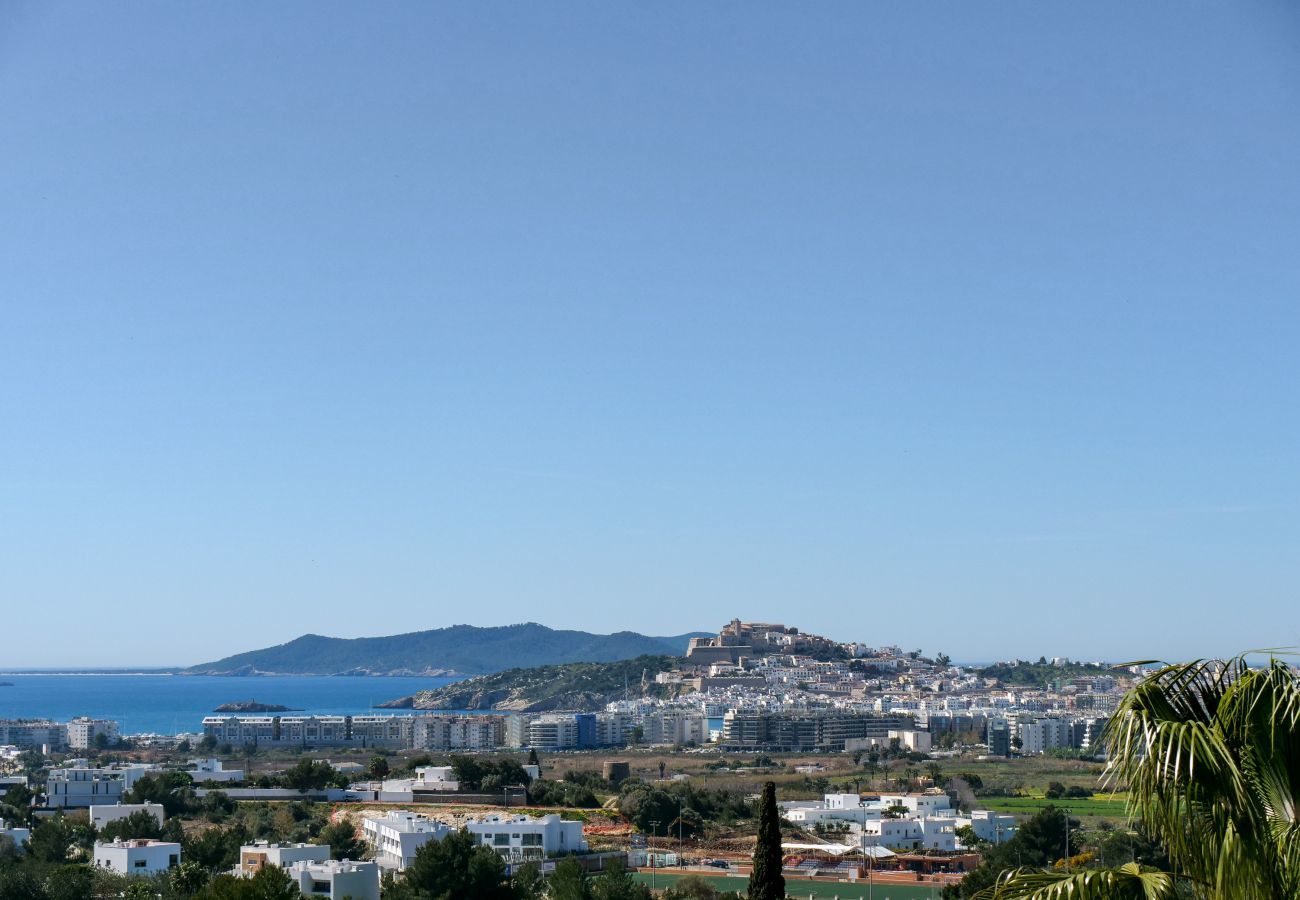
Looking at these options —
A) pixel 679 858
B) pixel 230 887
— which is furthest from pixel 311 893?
pixel 679 858

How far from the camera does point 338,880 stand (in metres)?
23.9

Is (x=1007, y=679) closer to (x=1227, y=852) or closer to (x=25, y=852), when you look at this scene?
(x=25, y=852)

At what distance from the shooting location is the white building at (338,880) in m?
23.8

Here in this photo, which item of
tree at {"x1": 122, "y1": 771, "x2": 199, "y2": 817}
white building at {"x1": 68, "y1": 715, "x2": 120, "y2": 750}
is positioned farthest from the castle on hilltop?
tree at {"x1": 122, "y1": 771, "x2": 199, "y2": 817}

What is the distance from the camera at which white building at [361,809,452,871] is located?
30.7 metres

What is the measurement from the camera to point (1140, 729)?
4.46 metres

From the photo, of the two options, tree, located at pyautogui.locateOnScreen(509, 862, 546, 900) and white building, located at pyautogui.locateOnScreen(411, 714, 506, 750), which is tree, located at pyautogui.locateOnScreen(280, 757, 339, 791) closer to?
tree, located at pyautogui.locateOnScreen(509, 862, 546, 900)

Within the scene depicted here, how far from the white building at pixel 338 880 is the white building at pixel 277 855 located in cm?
110

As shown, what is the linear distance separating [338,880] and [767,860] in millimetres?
10976

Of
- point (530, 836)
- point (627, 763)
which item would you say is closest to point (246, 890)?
point (530, 836)

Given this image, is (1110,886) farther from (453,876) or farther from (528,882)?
(528,882)

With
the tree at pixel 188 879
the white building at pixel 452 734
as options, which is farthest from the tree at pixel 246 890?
the white building at pixel 452 734

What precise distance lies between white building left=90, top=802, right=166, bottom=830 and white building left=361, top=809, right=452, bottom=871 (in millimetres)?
5500

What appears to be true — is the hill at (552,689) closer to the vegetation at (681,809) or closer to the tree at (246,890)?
the vegetation at (681,809)
